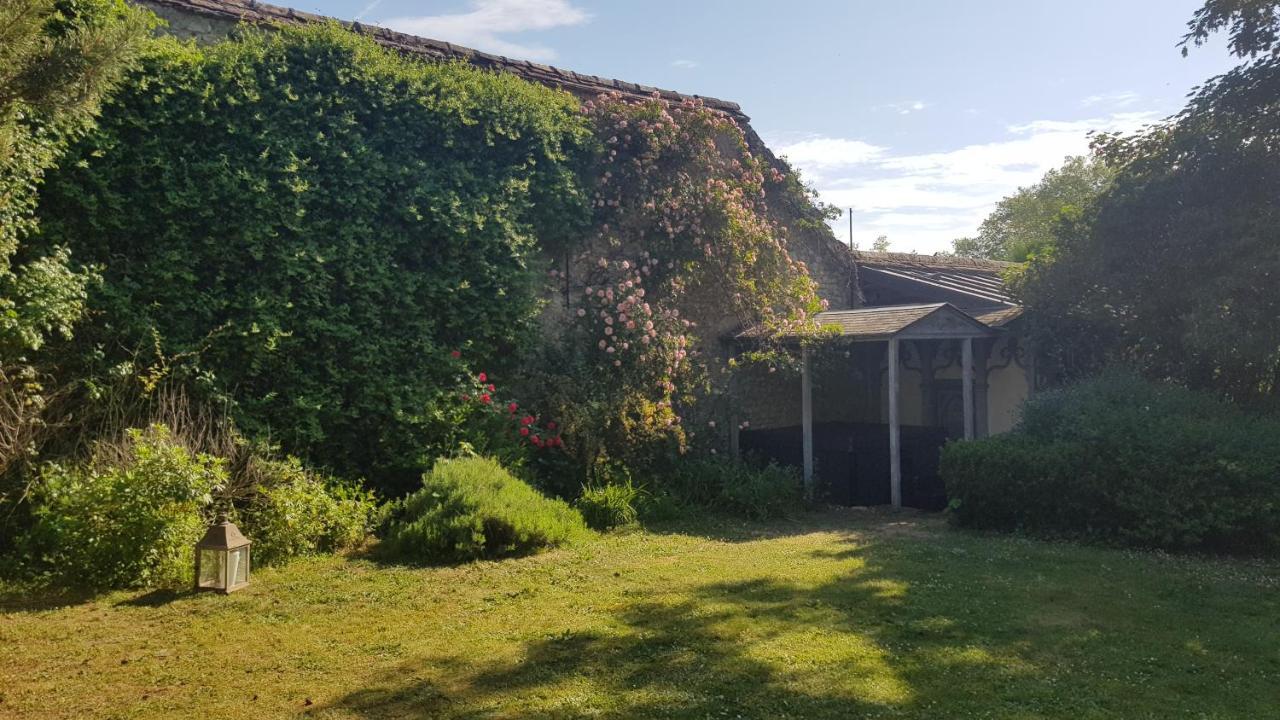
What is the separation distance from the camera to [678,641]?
18.0ft

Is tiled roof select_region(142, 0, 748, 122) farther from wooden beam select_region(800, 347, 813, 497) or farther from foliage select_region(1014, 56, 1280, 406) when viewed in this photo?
foliage select_region(1014, 56, 1280, 406)

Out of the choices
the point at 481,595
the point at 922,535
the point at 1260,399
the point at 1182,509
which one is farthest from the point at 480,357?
the point at 1260,399

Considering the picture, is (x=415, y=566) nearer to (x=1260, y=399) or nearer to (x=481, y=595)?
(x=481, y=595)

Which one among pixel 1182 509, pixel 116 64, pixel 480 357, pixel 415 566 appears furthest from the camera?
pixel 480 357

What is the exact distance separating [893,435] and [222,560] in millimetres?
8072

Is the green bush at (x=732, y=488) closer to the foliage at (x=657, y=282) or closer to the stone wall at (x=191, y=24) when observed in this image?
the foliage at (x=657, y=282)

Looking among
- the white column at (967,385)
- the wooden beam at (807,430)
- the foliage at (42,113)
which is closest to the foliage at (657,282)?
the wooden beam at (807,430)

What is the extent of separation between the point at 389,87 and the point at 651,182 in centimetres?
389

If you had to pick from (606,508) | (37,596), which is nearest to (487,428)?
(606,508)

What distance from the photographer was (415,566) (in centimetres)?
766

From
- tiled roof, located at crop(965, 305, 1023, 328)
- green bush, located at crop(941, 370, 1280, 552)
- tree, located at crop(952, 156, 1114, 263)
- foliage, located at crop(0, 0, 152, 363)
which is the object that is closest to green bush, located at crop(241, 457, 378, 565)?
foliage, located at crop(0, 0, 152, 363)

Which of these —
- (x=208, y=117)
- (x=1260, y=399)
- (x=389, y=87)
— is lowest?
(x=1260, y=399)

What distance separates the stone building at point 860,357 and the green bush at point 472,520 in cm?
475

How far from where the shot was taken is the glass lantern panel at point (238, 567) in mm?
6605
